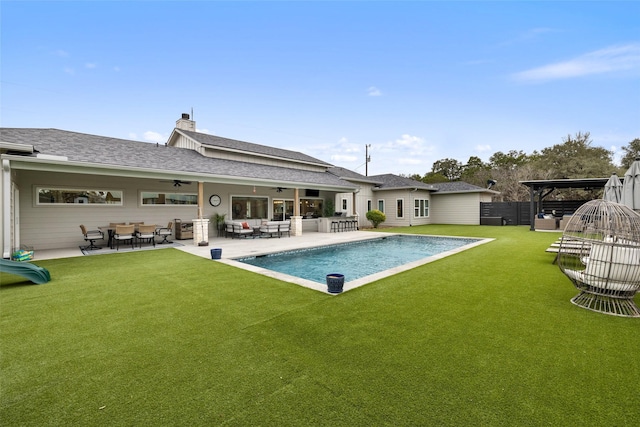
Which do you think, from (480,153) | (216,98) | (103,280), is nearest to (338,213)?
(216,98)

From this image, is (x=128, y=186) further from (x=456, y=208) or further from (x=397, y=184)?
(x=456, y=208)

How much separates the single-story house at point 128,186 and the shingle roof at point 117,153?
0.03 meters

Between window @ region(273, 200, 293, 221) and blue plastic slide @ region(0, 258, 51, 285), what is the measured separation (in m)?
10.9

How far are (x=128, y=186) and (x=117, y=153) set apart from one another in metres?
1.41

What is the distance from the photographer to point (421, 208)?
22.5 m

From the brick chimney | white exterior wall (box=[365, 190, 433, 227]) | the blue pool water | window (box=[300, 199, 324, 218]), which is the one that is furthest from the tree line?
the brick chimney

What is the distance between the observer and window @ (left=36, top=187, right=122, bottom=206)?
9466mm

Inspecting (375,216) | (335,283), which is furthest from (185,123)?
(335,283)

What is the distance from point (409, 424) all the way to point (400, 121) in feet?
73.6

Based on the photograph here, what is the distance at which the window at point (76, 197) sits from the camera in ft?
31.1

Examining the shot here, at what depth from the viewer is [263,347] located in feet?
9.80

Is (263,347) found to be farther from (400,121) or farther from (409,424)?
(400,121)

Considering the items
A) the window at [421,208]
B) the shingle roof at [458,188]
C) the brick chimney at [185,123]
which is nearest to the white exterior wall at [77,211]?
the brick chimney at [185,123]

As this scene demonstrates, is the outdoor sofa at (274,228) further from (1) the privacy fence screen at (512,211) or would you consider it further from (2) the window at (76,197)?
(1) the privacy fence screen at (512,211)
